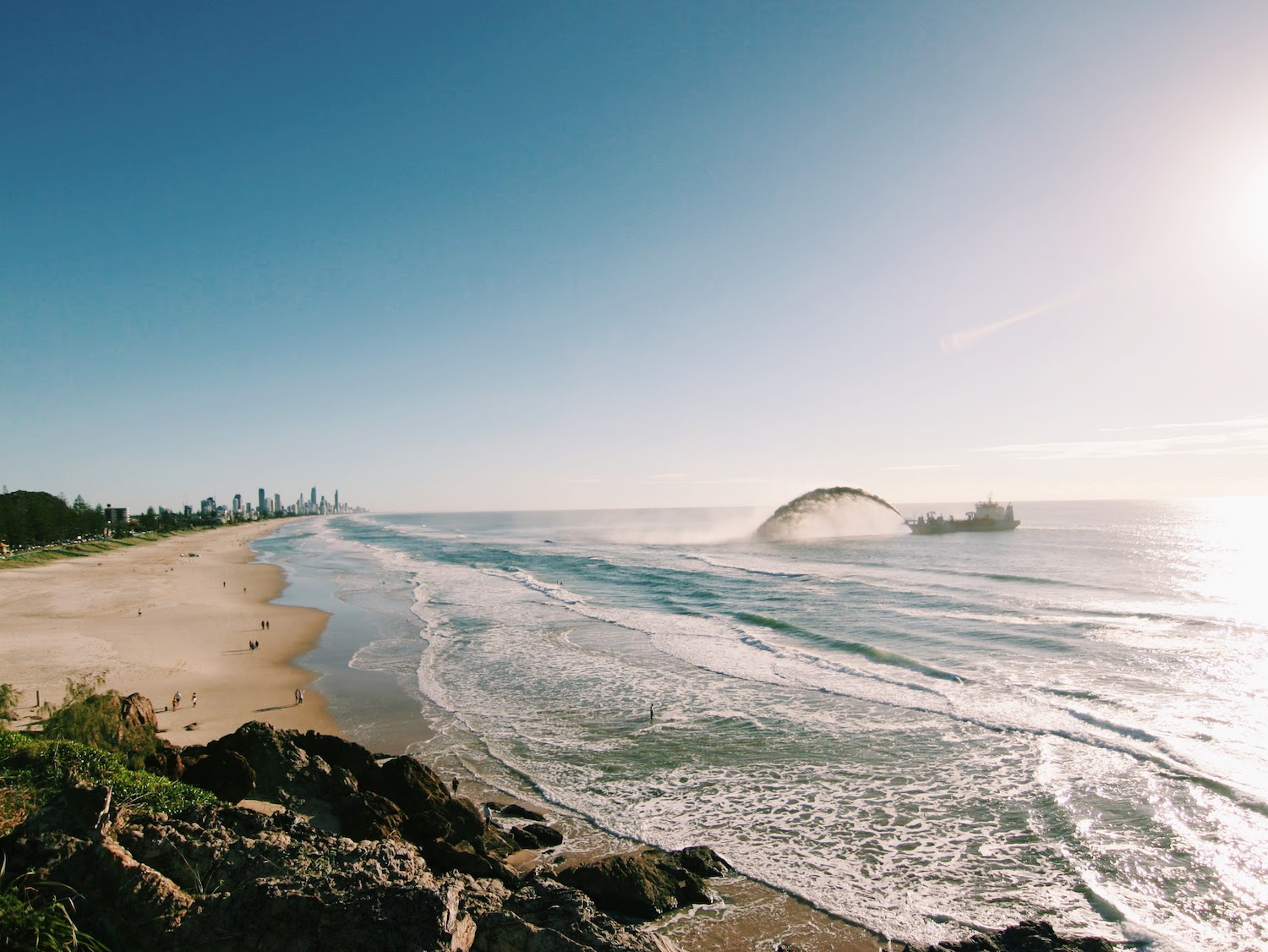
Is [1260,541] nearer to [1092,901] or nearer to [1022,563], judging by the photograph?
[1022,563]

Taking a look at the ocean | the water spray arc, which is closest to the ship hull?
the water spray arc

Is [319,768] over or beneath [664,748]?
over

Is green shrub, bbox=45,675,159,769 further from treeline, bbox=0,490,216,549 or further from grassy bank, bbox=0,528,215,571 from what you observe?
treeline, bbox=0,490,216,549

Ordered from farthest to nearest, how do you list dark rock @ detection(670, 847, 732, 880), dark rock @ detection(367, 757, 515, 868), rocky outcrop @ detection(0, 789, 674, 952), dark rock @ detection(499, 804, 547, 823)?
dark rock @ detection(499, 804, 547, 823) → dark rock @ detection(670, 847, 732, 880) → dark rock @ detection(367, 757, 515, 868) → rocky outcrop @ detection(0, 789, 674, 952)

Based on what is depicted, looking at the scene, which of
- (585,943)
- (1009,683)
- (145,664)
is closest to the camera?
(585,943)

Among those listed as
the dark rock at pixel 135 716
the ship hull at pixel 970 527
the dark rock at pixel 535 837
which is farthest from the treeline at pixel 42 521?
the ship hull at pixel 970 527

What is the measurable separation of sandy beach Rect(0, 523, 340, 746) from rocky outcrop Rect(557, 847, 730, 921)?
47.2 feet

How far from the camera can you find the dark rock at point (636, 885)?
12.7 meters

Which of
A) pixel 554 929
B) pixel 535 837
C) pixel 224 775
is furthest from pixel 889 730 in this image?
pixel 224 775

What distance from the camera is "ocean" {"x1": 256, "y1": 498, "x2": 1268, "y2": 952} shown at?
14398 mm

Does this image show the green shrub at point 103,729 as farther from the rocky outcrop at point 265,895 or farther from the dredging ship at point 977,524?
the dredging ship at point 977,524

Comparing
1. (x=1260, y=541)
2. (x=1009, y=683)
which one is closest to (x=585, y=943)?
(x=1009, y=683)

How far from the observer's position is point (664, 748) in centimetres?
2198

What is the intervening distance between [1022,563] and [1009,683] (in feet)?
175
